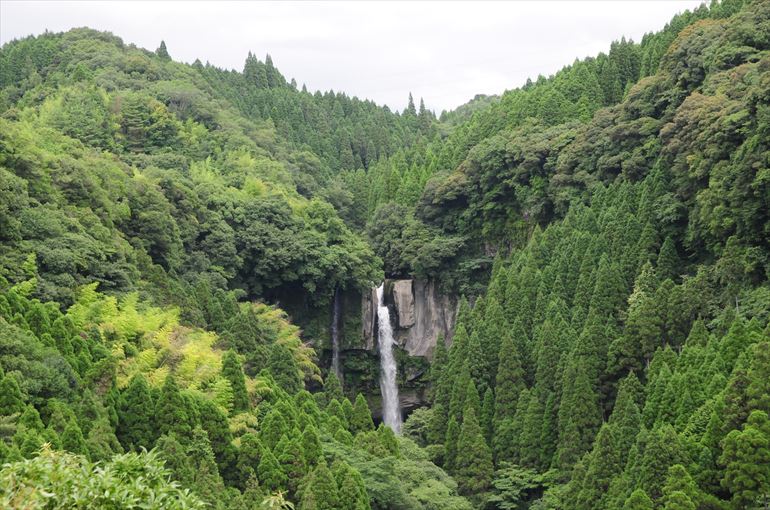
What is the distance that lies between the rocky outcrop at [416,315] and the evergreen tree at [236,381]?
23786 millimetres

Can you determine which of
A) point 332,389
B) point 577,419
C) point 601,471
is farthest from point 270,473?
point 332,389

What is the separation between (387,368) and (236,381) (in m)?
24.3

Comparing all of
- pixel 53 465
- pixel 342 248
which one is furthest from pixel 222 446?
pixel 342 248

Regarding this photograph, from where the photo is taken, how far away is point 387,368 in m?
55.0

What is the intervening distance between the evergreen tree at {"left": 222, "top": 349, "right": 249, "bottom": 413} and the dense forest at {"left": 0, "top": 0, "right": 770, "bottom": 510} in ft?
0.32

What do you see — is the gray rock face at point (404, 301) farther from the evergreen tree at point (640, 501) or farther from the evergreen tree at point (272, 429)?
the evergreen tree at point (640, 501)

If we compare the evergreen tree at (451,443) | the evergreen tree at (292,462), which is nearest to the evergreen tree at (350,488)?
the evergreen tree at (292,462)

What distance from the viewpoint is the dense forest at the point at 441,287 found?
25.9 m

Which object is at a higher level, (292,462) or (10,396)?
(10,396)

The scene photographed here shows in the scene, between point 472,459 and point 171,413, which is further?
point 472,459

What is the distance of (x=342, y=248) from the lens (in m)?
53.7

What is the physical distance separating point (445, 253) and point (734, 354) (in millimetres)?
26321

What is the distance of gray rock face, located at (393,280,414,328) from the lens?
182ft

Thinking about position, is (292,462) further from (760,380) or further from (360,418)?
(760,380)
